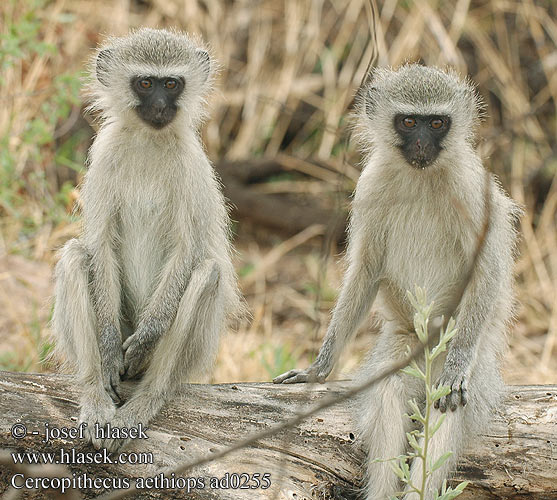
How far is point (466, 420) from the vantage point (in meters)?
5.01

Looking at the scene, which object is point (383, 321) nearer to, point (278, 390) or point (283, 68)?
point (278, 390)

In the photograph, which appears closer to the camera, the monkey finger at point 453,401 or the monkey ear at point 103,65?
the monkey finger at point 453,401

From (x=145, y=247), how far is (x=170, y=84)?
114cm

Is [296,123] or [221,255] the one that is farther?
[296,123]

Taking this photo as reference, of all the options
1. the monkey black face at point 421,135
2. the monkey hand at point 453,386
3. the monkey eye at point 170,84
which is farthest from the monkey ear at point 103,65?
the monkey hand at point 453,386

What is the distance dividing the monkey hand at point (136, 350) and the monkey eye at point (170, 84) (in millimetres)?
1697

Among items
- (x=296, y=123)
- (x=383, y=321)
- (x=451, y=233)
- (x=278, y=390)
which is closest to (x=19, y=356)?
(x=278, y=390)

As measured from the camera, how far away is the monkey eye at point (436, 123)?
209 inches

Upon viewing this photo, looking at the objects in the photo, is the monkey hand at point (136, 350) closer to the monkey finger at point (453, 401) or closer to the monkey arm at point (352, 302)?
the monkey arm at point (352, 302)

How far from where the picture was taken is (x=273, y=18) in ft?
39.6

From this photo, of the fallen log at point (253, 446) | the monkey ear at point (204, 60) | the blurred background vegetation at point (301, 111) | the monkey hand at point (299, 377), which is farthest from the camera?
the blurred background vegetation at point (301, 111)

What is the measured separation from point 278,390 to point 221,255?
1019 mm

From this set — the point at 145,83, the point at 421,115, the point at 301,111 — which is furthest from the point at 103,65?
the point at 301,111

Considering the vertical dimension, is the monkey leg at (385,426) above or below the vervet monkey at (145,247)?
below
